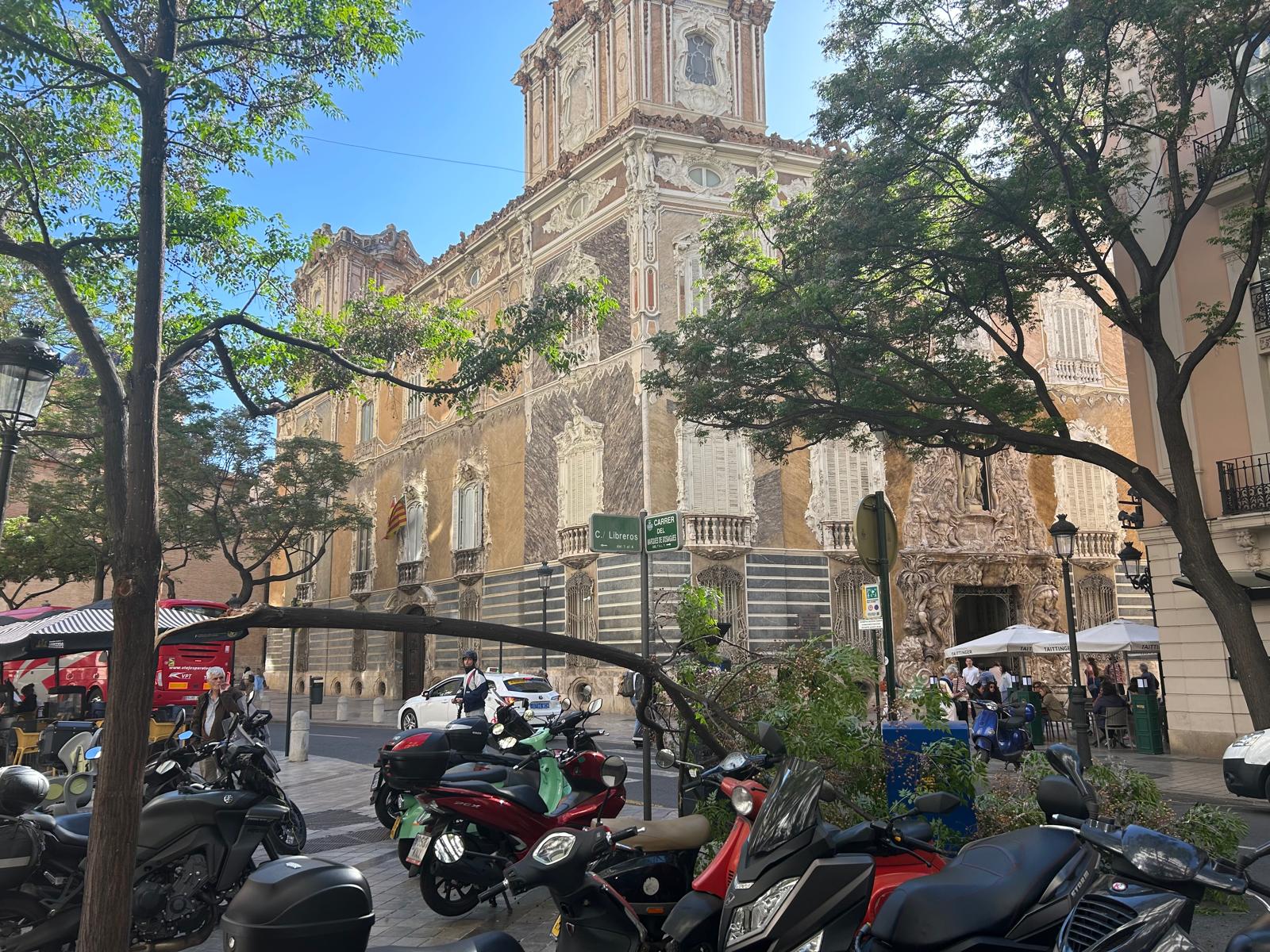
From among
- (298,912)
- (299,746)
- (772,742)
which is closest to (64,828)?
(298,912)

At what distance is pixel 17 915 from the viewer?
484 centimetres

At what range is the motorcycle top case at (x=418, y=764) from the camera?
6.80 m

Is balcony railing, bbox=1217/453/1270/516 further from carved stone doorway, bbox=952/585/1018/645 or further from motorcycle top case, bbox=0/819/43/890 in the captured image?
motorcycle top case, bbox=0/819/43/890

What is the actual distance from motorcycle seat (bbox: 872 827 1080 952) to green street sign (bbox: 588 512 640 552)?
426 centimetres

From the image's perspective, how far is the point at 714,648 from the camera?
666cm

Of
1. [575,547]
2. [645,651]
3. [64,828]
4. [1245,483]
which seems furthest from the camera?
[575,547]

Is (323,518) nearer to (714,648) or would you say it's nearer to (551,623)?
(551,623)

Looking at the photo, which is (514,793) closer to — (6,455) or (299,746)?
(6,455)

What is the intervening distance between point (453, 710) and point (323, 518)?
14576 millimetres

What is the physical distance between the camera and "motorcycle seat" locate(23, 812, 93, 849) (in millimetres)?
5082

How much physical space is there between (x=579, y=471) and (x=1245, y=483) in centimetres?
1652

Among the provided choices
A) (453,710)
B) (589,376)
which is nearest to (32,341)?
(453,710)

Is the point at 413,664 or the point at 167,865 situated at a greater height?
the point at 167,865

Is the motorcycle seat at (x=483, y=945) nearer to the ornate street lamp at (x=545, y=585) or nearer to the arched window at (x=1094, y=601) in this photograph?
the ornate street lamp at (x=545, y=585)
